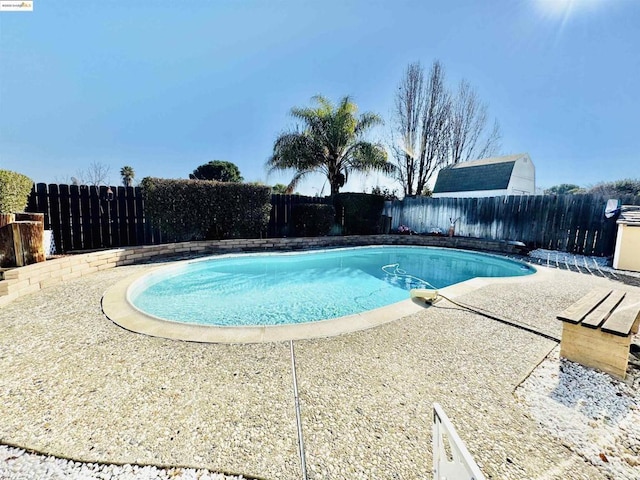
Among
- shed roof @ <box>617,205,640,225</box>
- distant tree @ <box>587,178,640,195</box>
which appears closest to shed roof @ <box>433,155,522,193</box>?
distant tree @ <box>587,178,640,195</box>

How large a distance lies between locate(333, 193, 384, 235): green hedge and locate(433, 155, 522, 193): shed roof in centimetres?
1107

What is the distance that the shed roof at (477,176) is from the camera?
1923 cm

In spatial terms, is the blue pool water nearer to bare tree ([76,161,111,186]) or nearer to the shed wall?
the shed wall

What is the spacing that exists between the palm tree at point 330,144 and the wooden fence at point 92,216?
21.4ft

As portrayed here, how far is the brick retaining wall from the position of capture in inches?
165

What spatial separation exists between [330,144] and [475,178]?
13.5 m

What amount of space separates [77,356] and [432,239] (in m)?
11.7

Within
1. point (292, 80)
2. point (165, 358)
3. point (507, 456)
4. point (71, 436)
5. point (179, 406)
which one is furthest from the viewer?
point (292, 80)

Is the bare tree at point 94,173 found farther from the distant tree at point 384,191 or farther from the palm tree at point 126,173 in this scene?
the distant tree at point 384,191

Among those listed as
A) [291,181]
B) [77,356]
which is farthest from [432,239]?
[77,356]

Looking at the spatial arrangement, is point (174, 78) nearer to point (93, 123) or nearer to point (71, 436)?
point (93, 123)

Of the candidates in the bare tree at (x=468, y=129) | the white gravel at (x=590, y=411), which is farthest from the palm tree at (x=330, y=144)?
the white gravel at (x=590, y=411)

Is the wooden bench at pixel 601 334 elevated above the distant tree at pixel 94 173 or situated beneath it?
situated beneath

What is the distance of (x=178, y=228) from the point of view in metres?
8.72
